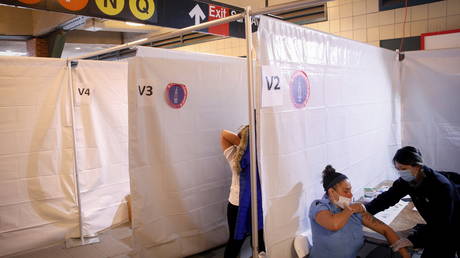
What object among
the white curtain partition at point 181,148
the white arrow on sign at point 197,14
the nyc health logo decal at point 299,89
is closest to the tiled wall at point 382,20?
the white curtain partition at point 181,148

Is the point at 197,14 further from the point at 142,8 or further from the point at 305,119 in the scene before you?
the point at 305,119

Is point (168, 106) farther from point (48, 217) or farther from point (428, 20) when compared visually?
point (428, 20)

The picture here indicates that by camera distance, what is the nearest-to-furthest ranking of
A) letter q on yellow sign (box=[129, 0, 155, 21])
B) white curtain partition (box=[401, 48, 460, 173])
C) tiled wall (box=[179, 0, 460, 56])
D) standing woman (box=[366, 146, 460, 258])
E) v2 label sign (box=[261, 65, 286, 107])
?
v2 label sign (box=[261, 65, 286, 107]) → standing woman (box=[366, 146, 460, 258]) → letter q on yellow sign (box=[129, 0, 155, 21]) → white curtain partition (box=[401, 48, 460, 173]) → tiled wall (box=[179, 0, 460, 56])

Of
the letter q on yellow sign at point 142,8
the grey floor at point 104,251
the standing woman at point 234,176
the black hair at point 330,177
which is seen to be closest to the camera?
the black hair at point 330,177

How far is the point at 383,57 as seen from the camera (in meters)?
3.47

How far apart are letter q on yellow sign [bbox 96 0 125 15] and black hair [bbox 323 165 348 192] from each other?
179cm

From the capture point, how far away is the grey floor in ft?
10.2

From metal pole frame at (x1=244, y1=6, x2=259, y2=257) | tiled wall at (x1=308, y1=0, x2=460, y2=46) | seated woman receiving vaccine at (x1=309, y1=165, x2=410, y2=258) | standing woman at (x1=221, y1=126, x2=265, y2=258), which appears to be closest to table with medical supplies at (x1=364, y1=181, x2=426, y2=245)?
seated woman receiving vaccine at (x1=309, y1=165, x2=410, y2=258)

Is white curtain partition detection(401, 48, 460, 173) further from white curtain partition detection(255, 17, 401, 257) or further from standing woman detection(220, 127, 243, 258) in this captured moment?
standing woman detection(220, 127, 243, 258)

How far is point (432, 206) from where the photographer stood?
2.07 meters

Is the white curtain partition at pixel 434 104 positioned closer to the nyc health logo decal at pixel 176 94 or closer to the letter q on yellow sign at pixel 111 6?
the nyc health logo decal at pixel 176 94

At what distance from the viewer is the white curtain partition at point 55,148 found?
3.30 meters

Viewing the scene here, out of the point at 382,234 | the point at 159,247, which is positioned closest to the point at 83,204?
the point at 159,247

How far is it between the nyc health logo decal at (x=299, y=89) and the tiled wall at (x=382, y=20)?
8.07ft
